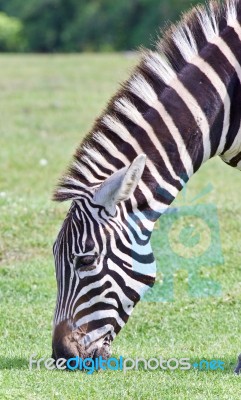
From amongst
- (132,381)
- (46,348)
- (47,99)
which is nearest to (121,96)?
(132,381)

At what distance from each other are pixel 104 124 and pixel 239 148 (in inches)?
40.1

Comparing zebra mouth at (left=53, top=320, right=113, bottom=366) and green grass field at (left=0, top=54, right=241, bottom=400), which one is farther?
green grass field at (left=0, top=54, right=241, bottom=400)

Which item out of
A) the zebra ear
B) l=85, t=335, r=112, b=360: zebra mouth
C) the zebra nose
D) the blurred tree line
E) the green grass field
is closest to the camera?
the zebra ear

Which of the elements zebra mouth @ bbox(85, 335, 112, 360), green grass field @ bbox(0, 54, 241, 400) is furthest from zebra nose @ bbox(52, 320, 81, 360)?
green grass field @ bbox(0, 54, 241, 400)

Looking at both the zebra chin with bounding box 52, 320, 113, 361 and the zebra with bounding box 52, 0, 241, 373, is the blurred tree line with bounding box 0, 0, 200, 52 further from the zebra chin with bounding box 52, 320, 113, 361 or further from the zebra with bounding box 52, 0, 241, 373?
the zebra chin with bounding box 52, 320, 113, 361

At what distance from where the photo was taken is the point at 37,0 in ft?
180

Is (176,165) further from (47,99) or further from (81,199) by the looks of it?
(47,99)

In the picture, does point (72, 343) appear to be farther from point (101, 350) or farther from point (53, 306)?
point (53, 306)

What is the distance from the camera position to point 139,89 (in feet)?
19.6

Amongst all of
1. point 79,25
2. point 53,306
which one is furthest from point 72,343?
point 79,25

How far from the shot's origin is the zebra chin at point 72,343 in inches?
225

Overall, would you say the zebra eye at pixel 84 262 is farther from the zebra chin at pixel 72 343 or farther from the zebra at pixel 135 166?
the zebra chin at pixel 72 343

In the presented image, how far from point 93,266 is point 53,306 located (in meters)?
2.82

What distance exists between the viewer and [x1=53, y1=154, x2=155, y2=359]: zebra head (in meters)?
5.71
